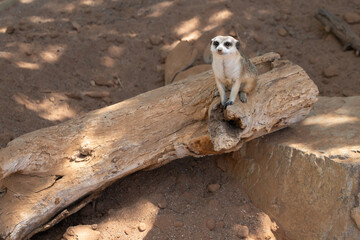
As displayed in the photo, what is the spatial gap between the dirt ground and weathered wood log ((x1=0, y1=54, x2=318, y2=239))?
1.27 ft

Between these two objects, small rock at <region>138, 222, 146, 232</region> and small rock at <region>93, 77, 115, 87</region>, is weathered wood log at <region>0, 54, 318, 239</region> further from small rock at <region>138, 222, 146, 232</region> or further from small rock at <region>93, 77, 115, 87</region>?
small rock at <region>93, 77, 115, 87</region>

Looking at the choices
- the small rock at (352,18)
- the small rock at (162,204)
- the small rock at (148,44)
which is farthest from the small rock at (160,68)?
the small rock at (352,18)

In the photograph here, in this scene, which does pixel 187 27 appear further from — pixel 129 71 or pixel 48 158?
pixel 48 158

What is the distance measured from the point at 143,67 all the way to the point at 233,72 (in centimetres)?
253

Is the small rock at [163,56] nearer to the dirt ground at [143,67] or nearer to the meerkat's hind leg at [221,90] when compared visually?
the dirt ground at [143,67]

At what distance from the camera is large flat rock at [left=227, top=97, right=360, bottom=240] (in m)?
3.06

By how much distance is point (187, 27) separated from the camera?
6062 mm

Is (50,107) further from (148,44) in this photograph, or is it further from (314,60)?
(314,60)

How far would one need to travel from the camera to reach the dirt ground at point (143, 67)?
11.6 ft

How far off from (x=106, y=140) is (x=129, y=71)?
7.61 feet

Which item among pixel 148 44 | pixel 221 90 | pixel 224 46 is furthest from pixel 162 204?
pixel 148 44

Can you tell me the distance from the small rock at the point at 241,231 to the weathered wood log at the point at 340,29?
3.64 metres

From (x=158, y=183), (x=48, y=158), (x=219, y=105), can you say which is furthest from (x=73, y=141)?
(x=219, y=105)

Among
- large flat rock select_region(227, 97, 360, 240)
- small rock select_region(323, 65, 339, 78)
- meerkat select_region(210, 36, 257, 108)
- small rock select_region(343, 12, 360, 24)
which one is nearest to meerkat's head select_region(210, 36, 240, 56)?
meerkat select_region(210, 36, 257, 108)
